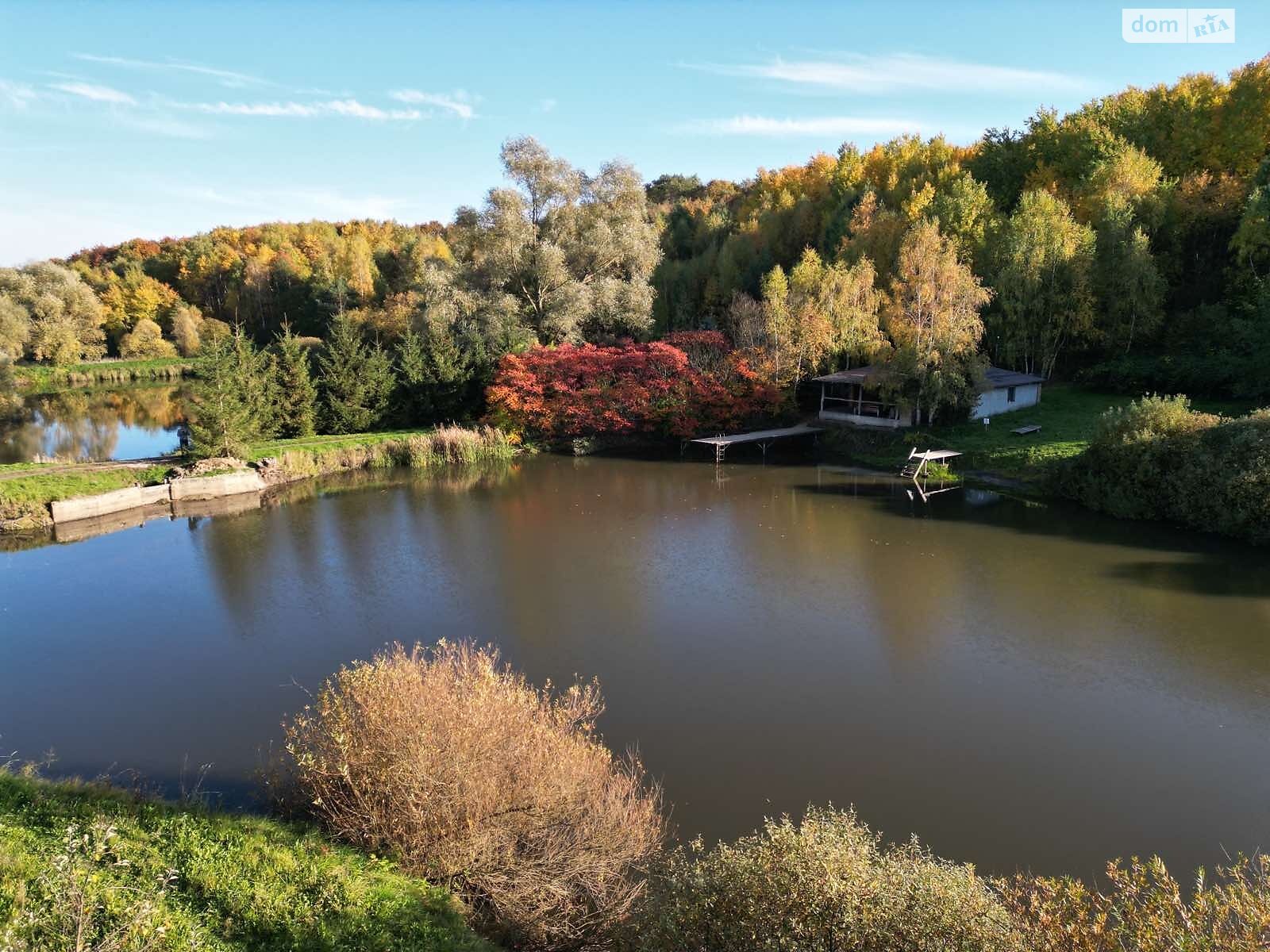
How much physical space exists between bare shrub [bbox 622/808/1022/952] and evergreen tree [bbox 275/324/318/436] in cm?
2811

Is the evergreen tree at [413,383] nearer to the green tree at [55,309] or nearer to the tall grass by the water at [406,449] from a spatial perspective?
the tall grass by the water at [406,449]

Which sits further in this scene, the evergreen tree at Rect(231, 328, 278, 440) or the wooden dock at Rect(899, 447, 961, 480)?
the evergreen tree at Rect(231, 328, 278, 440)

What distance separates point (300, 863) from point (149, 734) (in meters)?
5.60

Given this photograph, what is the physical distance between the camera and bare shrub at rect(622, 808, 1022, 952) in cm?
504

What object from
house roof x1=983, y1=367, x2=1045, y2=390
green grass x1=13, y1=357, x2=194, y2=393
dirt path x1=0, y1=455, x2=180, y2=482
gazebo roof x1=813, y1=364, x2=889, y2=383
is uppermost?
green grass x1=13, y1=357, x2=194, y2=393

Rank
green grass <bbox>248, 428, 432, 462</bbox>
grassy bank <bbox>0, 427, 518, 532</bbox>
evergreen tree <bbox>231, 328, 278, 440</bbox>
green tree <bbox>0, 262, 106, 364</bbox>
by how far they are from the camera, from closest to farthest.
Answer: grassy bank <bbox>0, 427, 518, 532</bbox> → green grass <bbox>248, 428, 432, 462</bbox> → evergreen tree <bbox>231, 328, 278, 440</bbox> → green tree <bbox>0, 262, 106, 364</bbox>

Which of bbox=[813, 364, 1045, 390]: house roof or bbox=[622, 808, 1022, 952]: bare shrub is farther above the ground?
bbox=[813, 364, 1045, 390]: house roof

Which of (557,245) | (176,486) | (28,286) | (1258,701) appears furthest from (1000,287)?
(28,286)

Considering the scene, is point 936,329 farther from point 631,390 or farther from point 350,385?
point 350,385

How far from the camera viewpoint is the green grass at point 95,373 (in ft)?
161

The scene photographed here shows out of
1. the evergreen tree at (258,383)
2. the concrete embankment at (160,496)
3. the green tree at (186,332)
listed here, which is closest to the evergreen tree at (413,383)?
the evergreen tree at (258,383)

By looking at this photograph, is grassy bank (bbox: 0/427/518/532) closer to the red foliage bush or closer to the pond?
the red foliage bush

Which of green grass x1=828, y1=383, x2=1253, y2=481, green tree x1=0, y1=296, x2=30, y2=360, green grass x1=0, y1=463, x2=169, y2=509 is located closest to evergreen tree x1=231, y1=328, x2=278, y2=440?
green grass x1=0, y1=463, x2=169, y2=509

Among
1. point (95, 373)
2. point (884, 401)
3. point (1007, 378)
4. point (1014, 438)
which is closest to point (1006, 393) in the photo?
point (1007, 378)
